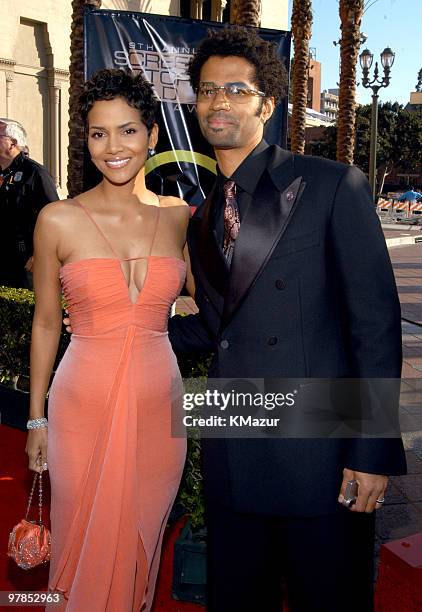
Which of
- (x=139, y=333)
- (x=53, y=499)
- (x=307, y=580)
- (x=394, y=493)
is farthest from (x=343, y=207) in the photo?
(x=394, y=493)

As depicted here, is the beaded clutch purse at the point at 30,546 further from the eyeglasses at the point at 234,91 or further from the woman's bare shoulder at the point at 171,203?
the eyeglasses at the point at 234,91

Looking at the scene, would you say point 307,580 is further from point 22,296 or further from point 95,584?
point 22,296

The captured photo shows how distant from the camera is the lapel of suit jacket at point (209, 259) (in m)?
2.19

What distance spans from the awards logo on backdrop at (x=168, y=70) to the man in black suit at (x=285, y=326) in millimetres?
3589

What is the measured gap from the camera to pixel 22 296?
5797 mm

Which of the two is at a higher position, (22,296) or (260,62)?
(260,62)

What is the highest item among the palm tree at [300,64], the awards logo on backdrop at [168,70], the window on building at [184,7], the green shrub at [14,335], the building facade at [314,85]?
the building facade at [314,85]

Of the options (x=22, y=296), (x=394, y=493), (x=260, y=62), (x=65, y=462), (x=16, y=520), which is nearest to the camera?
(x=260, y=62)

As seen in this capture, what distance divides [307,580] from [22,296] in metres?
4.32

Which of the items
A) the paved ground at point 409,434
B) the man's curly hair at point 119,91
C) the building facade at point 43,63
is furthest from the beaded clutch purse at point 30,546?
the building facade at point 43,63

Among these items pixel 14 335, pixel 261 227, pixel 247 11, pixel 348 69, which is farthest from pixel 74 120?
pixel 348 69

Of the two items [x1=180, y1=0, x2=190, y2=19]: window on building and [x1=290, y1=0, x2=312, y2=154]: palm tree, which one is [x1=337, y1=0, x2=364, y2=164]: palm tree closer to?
[x1=290, y1=0, x2=312, y2=154]: palm tree

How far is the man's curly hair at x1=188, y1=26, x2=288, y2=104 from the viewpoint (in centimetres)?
220

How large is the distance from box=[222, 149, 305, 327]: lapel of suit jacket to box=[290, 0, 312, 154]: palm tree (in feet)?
60.8
